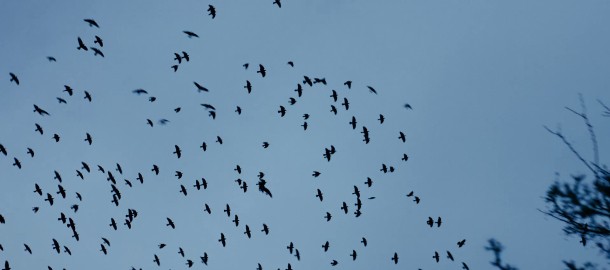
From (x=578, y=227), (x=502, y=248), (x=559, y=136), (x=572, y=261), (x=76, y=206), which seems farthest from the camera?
(x=76, y=206)

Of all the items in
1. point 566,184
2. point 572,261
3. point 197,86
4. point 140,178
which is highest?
point 197,86

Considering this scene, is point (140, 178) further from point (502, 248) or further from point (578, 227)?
point (578, 227)

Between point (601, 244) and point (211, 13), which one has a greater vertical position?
point (211, 13)

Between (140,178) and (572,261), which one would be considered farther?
(140,178)

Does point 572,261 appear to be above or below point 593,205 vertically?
below

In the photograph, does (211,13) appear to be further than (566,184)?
Yes

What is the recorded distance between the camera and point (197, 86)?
50.1 feet

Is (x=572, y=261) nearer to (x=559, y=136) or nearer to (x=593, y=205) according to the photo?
(x=593, y=205)

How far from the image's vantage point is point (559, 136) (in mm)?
8125

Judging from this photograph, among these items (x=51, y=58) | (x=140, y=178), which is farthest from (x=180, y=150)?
(x=51, y=58)

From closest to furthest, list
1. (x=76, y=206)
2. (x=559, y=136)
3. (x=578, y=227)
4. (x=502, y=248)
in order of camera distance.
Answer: (x=559, y=136), (x=578, y=227), (x=502, y=248), (x=76, y=206)

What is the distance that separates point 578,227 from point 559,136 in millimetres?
2613

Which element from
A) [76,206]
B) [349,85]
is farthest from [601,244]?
[76,206]

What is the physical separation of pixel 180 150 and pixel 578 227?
47.4 ft
